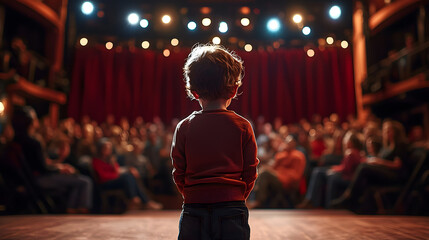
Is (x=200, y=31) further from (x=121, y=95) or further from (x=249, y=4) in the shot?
(x=121, y=95)

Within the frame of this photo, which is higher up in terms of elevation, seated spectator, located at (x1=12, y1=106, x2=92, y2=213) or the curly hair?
the curly hair

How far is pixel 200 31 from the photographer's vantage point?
35.0 feet

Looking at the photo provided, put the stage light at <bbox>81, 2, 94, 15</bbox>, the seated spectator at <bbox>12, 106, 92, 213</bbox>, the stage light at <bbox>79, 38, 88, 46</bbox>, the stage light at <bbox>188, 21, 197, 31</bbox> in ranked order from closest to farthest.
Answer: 1. the seated spectator at <bbox>12, 106, 92, 213</bbox>
2. the stage light at <bbox>81, 2, 94, 15</bbox>
3. the stage light at <bbox>188, 21, 197, 31</bbox>
4. the stage light at <bbox>79, 38, 88, 46</bbox>

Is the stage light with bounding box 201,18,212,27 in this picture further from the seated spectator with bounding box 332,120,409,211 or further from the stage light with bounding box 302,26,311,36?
the seated spectator with bounding box 332,120,409,211

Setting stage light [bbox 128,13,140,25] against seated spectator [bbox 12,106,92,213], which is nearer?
seated spectator [bbox 12,106,92,213]

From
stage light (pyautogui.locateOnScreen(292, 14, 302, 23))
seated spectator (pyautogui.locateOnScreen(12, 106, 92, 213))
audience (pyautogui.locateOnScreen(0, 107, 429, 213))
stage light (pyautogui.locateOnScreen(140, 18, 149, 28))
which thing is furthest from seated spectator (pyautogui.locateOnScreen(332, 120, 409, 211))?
stage light (pyautogui.locateOnScreen(140, 18, 149, 28))

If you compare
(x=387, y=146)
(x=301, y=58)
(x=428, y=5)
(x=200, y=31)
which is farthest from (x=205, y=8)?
(x=387, y=146)

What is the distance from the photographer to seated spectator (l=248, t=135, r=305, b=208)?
5.29 metres

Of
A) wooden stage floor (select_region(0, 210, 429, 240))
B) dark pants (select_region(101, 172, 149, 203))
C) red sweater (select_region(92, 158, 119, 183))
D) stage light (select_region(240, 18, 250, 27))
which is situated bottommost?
wooden stage floor (select_region(0, 210, 429, 240))

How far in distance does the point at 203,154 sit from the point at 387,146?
145 inches

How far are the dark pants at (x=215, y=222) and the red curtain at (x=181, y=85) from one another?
10.3 m

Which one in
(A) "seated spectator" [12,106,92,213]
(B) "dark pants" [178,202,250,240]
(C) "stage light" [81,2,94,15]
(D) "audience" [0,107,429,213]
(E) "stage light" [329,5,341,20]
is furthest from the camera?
(E) "stage light" [329,5,341,20]

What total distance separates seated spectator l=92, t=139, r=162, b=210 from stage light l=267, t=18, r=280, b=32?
6.36 metres

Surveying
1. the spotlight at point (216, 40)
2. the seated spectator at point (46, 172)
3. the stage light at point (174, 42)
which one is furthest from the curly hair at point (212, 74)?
the stage light at point (174, 42)
